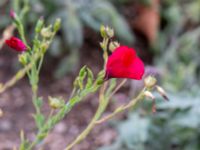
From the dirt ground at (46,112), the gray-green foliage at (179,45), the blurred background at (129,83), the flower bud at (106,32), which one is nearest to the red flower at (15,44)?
the flower bud at (106,32)

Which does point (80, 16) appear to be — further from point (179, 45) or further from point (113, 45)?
point (113, 45)

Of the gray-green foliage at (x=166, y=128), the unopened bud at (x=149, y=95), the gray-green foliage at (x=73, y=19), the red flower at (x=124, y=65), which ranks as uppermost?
the red flower at (x=124, y=65)

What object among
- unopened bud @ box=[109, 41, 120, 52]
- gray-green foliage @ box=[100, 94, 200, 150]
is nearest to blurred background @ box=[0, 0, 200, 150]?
gray-green foliage @ box=[100, 94, 200, 150]

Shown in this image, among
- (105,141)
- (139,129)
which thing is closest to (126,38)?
(105,141)

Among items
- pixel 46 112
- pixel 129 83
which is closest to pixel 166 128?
pixel 46 112

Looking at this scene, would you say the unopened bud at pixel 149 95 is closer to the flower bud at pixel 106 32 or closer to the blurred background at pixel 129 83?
the flower bud at pixel 106 32

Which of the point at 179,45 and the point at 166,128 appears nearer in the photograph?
the point at 166,128

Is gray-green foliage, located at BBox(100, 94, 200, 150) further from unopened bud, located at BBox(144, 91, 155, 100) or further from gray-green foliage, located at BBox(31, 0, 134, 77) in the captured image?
unopened bud, located at BBox(144, 91, 155, 100)
